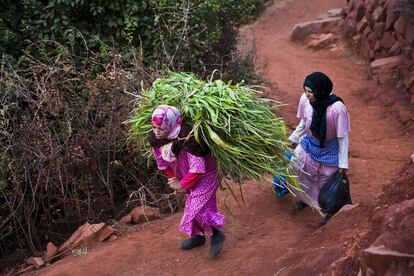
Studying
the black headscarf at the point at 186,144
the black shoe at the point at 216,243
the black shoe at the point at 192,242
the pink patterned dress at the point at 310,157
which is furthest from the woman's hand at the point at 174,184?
the pink patterned dress at the point at 310,157

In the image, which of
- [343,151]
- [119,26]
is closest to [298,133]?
[343,151]

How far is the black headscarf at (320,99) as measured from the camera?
4.29 meters

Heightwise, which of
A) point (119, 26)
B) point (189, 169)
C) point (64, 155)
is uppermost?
point (119, 26)

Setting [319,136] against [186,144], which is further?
[319,136]

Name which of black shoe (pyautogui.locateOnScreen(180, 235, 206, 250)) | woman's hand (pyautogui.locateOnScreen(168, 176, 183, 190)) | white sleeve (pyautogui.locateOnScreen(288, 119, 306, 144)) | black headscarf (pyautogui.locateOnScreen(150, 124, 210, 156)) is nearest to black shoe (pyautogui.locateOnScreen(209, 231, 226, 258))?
black shoe (pyautogui.locateOnScreen(180, 235, 206, 250))

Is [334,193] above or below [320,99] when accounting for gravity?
below

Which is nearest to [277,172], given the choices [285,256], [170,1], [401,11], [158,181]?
[285,256]

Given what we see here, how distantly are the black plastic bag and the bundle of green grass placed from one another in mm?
461

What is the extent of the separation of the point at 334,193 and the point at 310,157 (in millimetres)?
409

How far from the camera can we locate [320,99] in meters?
4.37

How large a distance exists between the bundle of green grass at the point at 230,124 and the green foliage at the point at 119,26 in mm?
2690

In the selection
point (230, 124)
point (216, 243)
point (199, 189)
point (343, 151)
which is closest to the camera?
point (230, 124)

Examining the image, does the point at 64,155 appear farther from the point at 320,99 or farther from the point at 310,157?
the point at 320,99

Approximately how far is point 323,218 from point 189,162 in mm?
1487
